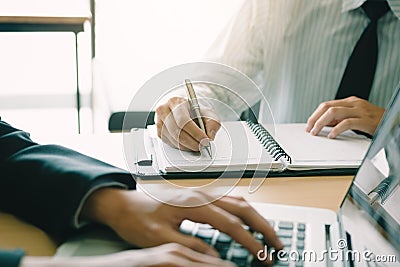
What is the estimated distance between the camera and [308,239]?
63 centimetres

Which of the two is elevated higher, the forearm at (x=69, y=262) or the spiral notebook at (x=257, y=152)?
the forearm at (x=69, y=262)

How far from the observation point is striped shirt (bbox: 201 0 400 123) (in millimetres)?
1269

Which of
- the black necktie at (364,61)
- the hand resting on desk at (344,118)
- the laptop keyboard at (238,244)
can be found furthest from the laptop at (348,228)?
the black necktie at (364,61)

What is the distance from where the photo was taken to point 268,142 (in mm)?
932

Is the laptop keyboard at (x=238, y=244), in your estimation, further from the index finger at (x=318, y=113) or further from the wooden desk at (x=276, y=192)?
the index finger at (x=318, y=113)

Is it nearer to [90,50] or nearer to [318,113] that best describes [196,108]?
[318,113]

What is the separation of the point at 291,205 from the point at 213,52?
708 millimetres

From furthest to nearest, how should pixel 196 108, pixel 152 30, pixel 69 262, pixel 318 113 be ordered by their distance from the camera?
pixel 152 30, pixel 318 113, pixel 196 108, pixel 69 262

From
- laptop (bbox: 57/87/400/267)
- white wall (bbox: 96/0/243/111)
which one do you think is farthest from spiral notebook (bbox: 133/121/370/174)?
white wall (bbox: 96/0/243/111)

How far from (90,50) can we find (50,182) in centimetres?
217

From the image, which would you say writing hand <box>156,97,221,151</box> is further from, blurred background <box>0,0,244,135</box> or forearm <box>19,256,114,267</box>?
blurred background <box>0,0,244,135</box>

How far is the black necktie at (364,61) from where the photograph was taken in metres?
1.21

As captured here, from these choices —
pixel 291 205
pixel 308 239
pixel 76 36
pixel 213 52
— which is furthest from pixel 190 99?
pixel 76 36

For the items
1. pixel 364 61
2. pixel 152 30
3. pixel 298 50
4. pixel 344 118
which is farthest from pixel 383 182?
pixel 152 30
